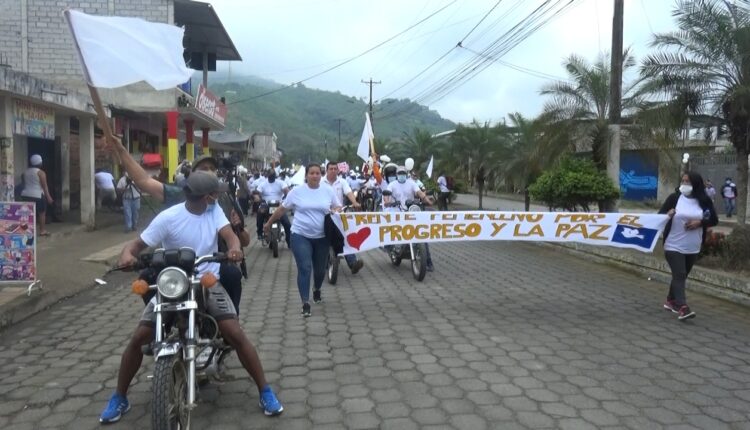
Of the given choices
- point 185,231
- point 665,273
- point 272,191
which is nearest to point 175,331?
point 185,231

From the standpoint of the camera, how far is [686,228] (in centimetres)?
634

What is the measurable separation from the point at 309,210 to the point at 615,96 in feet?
29.0

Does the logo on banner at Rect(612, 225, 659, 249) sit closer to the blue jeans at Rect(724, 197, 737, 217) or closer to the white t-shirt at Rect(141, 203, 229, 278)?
the white t-shirt at Rect(141, 203, 229, 278)

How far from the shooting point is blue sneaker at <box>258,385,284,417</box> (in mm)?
3879

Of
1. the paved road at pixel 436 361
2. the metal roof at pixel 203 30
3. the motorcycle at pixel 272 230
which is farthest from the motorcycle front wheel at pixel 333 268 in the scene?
the metal roof at pixel 203 30

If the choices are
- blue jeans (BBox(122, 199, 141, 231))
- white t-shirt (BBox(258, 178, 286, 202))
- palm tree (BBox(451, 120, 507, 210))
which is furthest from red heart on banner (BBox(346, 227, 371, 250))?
palm tree (BBox(451, 120, 507, 210))

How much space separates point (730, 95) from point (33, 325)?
→ 10330 mm

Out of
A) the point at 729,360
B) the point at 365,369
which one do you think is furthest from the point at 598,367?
the point at 365,369

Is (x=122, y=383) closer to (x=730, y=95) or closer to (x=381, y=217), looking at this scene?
(x=381, y=217)

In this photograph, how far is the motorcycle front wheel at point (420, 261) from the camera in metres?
8.59

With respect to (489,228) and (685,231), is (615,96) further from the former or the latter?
(685,231)

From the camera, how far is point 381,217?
7852 mm

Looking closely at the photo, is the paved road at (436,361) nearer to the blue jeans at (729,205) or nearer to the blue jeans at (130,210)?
the blue jeans at (130,210)

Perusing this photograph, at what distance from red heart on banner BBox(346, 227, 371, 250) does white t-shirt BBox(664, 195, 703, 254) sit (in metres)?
3.43
